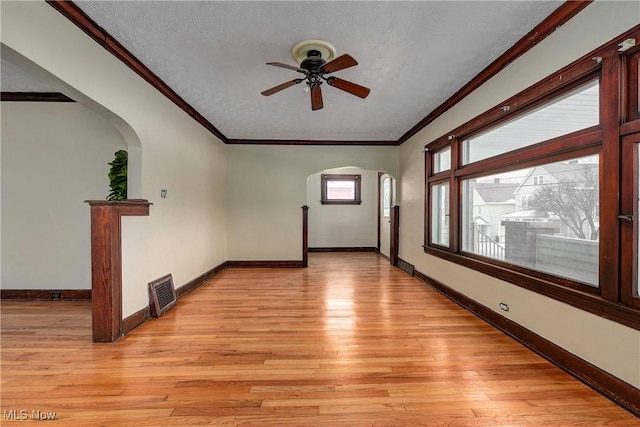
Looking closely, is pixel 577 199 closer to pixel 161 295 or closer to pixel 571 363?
pixel 571 363

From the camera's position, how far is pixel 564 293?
2.13 metres

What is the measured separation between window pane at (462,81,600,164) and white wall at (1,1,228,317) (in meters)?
3.85

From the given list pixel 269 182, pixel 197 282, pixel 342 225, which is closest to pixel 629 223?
pixel 197 282

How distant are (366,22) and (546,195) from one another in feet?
7.03

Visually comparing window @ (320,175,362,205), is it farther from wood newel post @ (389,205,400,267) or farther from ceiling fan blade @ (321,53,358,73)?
ceiling fan blade @ (321,53,358,73)

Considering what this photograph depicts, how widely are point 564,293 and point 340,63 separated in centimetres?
255

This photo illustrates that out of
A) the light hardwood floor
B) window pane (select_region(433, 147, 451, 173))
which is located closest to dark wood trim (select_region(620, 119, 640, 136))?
the light hardwood floor

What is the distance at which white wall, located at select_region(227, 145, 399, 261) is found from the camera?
610 cm

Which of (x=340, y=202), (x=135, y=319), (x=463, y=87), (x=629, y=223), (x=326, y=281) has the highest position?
(x=463, y=87)

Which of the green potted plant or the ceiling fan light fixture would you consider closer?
the ceiling fan light fixture

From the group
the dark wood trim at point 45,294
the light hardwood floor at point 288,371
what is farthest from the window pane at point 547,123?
the dark wood trim at point 45,294

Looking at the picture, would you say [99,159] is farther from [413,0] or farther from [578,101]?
[578,101]

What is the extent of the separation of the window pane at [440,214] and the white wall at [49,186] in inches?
187

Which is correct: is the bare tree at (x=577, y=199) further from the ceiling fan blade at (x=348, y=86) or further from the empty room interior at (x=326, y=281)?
the ceiling fan blade at (x=348, y=86)
